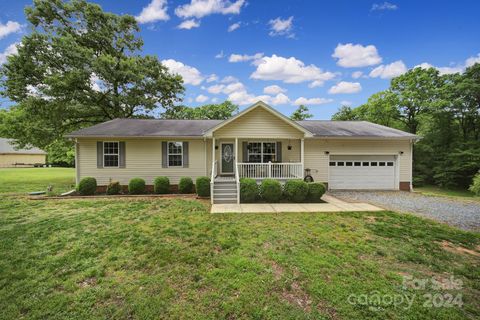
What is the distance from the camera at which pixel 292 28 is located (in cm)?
1429

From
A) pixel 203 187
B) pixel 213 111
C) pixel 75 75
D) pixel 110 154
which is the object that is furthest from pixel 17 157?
pixel 203 187

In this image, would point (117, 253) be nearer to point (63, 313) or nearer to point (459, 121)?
point (63, 313)

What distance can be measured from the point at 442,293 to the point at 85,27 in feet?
81.5

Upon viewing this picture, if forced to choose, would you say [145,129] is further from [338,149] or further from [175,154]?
[338,149]

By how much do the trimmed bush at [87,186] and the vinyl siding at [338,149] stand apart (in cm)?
1125

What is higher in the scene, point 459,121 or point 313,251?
point 459,121

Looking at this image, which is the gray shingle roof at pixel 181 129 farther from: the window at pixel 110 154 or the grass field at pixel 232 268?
the grass field at pixel 232 268

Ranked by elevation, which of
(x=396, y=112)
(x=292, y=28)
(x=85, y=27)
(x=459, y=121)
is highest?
(x=85, y=27)

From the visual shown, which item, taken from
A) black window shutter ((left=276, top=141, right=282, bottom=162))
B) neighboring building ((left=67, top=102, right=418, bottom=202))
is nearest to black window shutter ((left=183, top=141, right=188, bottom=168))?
neighboring building ((left=67, top=102, right=418, bottom=202))

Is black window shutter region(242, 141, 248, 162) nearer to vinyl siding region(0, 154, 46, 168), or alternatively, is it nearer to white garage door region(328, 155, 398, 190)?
white garage door region(328, 155, 398, 190)

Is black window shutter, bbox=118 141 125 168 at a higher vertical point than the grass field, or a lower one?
higher

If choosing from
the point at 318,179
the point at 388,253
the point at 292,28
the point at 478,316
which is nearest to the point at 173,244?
the point at 388,253

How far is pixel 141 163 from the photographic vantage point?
10.8 metres

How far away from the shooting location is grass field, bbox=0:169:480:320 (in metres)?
2.62
